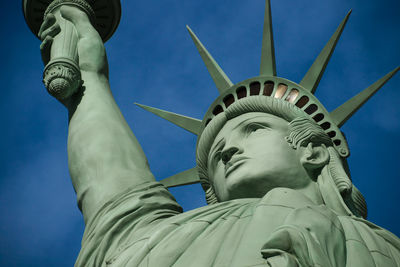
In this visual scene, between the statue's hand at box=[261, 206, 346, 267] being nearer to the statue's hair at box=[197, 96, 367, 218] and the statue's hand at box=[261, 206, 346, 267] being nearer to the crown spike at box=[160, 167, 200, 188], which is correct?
the statue's hair at box=[197, 96, 367, 218]

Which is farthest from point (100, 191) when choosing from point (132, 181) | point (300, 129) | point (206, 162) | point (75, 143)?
point (300, 129)

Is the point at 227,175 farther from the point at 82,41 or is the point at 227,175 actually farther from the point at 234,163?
the point at 82,41

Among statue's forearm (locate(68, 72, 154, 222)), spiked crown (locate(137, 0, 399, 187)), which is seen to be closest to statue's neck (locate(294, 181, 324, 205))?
spiked crown (locate(137, 0, 399, 187))

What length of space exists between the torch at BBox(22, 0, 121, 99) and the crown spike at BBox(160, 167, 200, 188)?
1514 millimetres

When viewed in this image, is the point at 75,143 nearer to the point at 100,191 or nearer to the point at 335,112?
the point at 100,191

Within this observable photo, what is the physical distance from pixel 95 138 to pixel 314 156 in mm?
2045

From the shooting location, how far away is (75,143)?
7254 millimetres

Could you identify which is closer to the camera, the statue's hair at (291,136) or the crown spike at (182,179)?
the statue's hair at (291,136)

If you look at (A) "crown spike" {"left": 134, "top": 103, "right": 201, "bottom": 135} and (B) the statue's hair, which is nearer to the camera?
(B) the statue's hair

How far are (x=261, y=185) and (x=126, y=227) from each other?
48.0 inches

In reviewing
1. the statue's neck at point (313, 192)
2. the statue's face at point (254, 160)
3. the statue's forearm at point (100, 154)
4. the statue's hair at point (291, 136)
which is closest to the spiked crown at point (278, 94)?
the statue's hair at point (291, 136)

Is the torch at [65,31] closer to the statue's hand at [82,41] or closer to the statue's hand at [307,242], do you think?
the statue's hand at [82,41]

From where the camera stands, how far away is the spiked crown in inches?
303

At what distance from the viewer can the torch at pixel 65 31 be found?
306 inches
